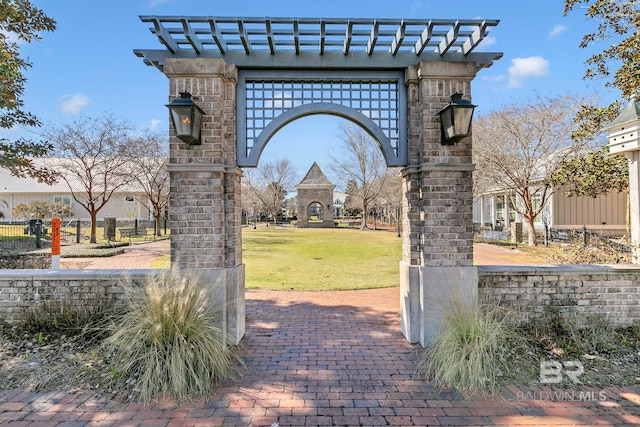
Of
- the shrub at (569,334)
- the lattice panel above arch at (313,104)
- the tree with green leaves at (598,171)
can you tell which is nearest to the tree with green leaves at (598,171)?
the tree with green leaves at (598,171)

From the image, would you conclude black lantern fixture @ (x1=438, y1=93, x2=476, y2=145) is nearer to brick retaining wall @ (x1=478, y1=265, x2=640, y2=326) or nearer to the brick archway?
the brick archway

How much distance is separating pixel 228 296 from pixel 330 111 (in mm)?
3118

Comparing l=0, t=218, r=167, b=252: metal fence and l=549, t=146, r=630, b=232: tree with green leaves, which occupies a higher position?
l=549, t=146, r=630, b=232: tree with green leaves

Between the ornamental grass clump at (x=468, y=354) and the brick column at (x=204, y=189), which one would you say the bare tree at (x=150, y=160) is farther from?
the ornamental grass clump at (x=468, y=354)

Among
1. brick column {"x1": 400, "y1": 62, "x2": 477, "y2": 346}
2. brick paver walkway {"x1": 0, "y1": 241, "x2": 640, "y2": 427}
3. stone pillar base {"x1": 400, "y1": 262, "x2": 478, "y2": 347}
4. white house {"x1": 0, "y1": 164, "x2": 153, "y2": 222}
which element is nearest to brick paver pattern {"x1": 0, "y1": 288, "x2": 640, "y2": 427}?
brick paver walkway {"x1": 0, "y1": 241, "x2": 640, "y2": 427}

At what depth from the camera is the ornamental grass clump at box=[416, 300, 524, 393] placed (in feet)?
11.6

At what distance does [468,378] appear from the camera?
3.54 m

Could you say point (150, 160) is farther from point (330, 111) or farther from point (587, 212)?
point (587, 212)

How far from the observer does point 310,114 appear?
197 inches

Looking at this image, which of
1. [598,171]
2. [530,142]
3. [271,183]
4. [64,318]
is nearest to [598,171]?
[598,171]

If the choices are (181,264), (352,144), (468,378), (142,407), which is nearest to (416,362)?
(468,378)

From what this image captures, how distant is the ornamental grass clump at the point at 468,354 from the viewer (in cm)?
354

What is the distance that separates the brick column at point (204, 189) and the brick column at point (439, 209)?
8.82ft

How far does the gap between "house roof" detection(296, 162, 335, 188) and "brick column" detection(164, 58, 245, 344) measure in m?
34.8
